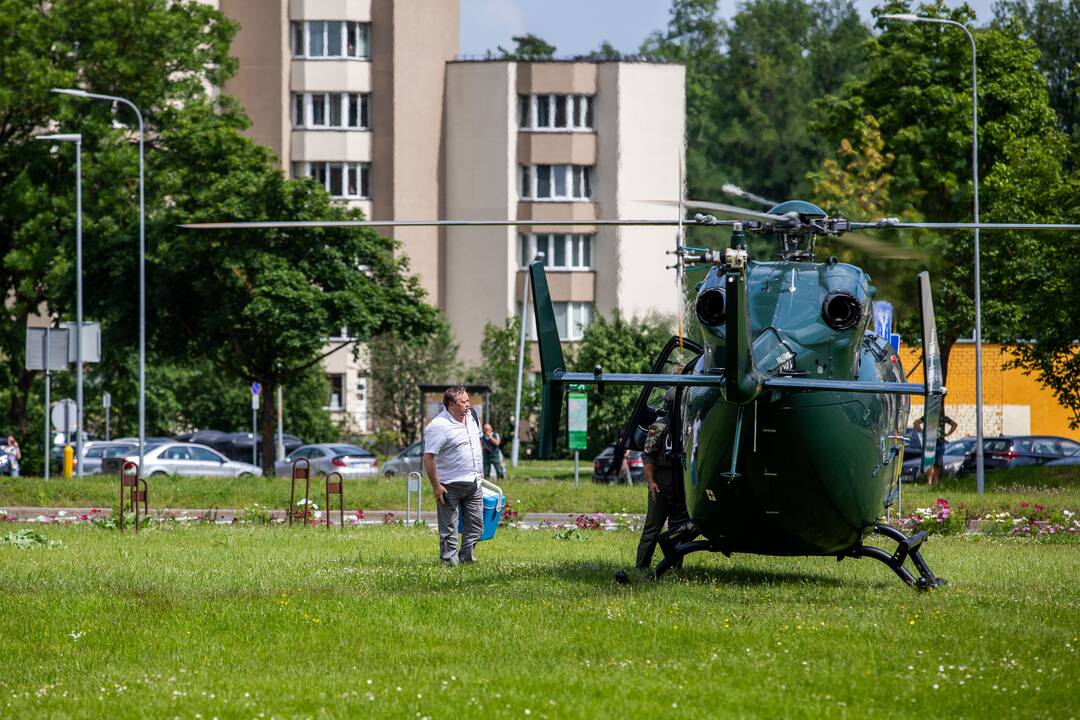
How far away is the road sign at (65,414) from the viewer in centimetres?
3956

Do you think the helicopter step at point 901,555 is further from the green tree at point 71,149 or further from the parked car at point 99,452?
the parked car at point 99,452

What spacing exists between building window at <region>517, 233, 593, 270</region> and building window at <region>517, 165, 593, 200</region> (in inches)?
65.2

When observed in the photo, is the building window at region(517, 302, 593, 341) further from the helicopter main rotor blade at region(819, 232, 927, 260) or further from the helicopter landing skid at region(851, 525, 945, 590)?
the helicopter main rotor blade at region(819, 232, 927, 260)

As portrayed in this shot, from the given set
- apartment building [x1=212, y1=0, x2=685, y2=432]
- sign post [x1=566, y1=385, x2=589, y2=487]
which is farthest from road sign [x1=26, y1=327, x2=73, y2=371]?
apartment building [x1=212, y1=0, x2=685, y2=432]

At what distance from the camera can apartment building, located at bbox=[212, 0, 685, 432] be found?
64.2 m

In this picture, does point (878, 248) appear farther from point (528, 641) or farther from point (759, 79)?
point (759, 79)

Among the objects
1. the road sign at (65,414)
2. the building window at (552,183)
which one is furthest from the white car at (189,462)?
the building window at (552,183)

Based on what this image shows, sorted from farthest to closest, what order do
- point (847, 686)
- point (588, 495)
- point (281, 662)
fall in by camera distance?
1. point (588, 495)
2. point (281, 662)
3. point (847, 686)

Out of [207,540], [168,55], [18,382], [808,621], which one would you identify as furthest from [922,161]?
[808,621]

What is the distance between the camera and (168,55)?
151ft

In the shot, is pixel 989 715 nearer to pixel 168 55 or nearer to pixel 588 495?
pixel 588 495

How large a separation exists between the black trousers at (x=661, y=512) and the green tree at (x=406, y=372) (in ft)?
153

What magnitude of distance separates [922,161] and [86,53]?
24858 millimetres

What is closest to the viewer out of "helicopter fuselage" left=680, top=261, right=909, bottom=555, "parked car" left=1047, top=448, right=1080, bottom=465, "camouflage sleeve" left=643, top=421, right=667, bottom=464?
"helicopter fuselage" left=680, top=261, right=909, bottom=555
